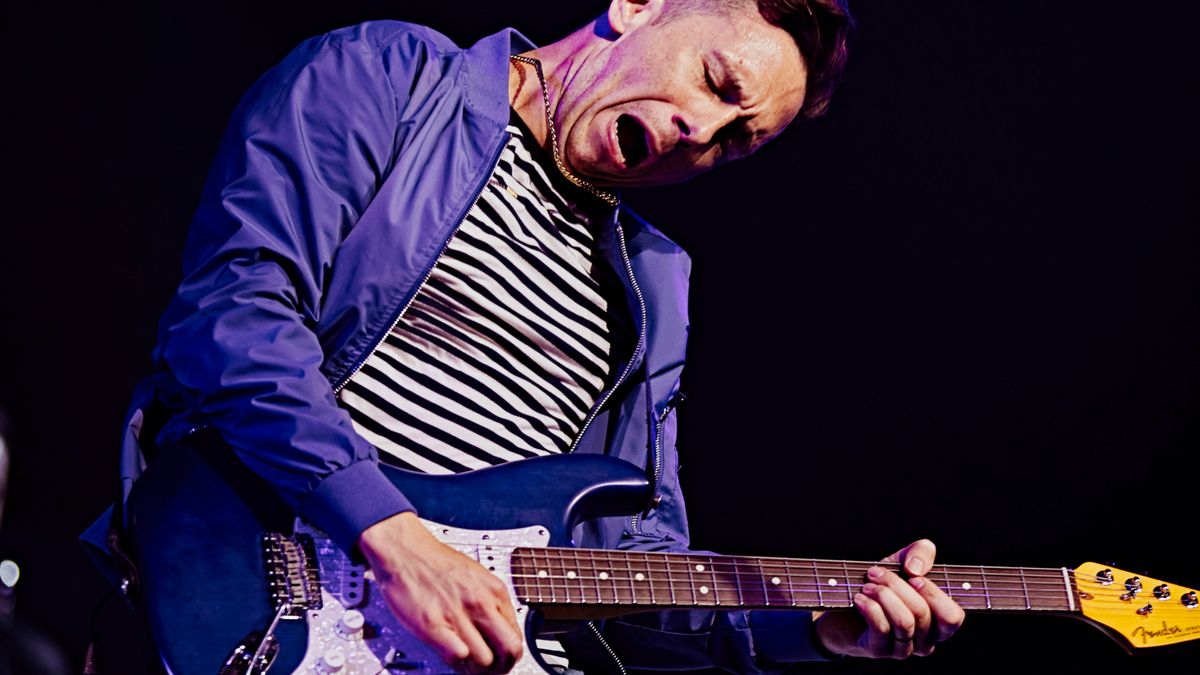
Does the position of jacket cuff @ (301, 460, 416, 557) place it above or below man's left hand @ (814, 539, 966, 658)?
above

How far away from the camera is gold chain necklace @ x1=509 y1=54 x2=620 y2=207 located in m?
2.31

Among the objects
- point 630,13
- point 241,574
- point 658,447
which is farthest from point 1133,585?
point 241,574

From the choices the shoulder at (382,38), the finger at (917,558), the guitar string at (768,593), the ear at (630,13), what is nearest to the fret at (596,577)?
the guitar string at (768,593)

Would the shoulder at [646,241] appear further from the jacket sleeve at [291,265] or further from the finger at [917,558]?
the finger at [917,558]

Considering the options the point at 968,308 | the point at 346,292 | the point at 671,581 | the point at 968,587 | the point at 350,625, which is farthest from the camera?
the point at 968,308

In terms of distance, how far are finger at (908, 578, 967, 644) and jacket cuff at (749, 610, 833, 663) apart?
210mm

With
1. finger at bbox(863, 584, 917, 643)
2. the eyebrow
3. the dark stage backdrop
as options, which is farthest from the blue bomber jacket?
the dark stage backdrop

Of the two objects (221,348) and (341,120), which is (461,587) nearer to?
(221,348)

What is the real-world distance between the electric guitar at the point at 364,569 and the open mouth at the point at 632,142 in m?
0.68

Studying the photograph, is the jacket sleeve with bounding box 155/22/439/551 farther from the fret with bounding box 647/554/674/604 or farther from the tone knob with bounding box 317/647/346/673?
the fret with bounding box 647/554/674/604

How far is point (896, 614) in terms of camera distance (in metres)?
2.18

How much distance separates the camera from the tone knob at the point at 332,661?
5.19ft

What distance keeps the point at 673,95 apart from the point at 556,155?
0.83 feet

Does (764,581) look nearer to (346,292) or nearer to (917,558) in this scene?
(917,558)
